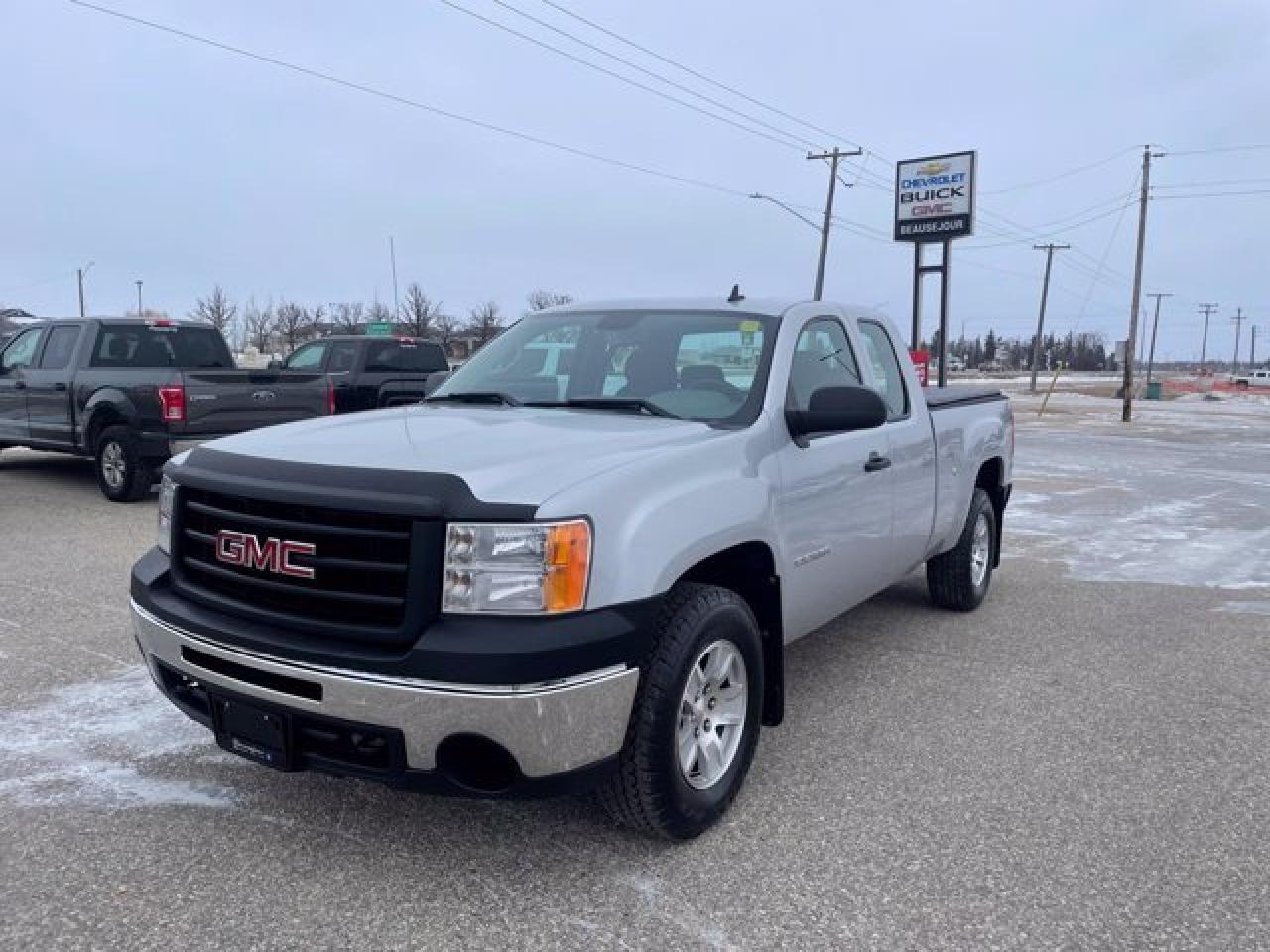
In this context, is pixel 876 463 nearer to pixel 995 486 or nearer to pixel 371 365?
pixel 995 486

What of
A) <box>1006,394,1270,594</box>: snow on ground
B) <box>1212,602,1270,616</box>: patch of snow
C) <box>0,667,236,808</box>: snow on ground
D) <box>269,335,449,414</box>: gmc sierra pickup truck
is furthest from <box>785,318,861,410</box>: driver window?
<box>269,335,449,414</box>: gmc sierra pickup truck

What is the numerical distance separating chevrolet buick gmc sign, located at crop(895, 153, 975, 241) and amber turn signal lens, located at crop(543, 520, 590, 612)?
2808cm

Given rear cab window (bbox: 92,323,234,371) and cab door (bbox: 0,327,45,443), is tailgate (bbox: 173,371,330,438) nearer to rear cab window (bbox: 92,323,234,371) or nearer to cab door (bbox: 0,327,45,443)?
rear cab window (bbox: 92,323,234,371)

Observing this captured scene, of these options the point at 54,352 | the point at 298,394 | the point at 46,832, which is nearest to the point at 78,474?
the point at 54,352

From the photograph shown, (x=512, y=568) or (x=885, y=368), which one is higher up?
(x=885, y=368)

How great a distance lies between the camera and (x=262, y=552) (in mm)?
2971

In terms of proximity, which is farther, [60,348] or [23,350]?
[23,350]

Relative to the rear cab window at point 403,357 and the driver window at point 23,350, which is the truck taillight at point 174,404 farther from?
the rear cab window at point 403,357

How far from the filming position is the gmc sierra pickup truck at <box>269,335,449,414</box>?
44.7 feet

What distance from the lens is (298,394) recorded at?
10.0 meters

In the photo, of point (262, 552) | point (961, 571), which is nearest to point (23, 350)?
point (262, 552)

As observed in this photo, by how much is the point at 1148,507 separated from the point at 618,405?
9.18m

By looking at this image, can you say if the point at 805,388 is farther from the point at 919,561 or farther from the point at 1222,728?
the point at 1222,728

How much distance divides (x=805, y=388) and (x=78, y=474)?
10.7 m
